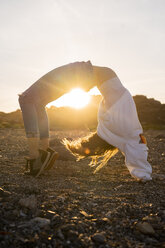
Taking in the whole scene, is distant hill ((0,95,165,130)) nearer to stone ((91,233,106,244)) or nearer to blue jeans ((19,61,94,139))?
blue jeans ((19,61,94,139))

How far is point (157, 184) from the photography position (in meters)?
3.61

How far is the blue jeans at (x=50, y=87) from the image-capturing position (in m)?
3.62

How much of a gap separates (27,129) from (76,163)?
213cm

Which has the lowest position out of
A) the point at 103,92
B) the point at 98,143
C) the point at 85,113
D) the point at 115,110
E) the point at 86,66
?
the point at 98,143

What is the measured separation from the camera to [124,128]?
367 centimetres

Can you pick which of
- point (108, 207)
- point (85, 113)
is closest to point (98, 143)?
point (108, 207)

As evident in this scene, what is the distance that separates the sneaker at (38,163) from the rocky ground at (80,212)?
0.13m

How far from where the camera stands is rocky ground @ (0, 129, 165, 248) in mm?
1862

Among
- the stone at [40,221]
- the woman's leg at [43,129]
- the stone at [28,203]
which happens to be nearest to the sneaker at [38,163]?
the woman's leg at [43,129]

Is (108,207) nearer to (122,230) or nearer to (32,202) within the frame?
(122,230)

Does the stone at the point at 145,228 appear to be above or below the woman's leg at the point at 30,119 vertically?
below

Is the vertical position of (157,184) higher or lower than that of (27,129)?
lower

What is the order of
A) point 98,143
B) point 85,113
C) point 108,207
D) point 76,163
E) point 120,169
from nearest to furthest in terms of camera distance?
1. point 108,207
2. point 98,143
3. point 120,169
4. point 76,163
5. point 85,113

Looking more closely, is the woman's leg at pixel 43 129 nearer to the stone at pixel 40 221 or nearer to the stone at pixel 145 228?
the stone at pixel 40 221
